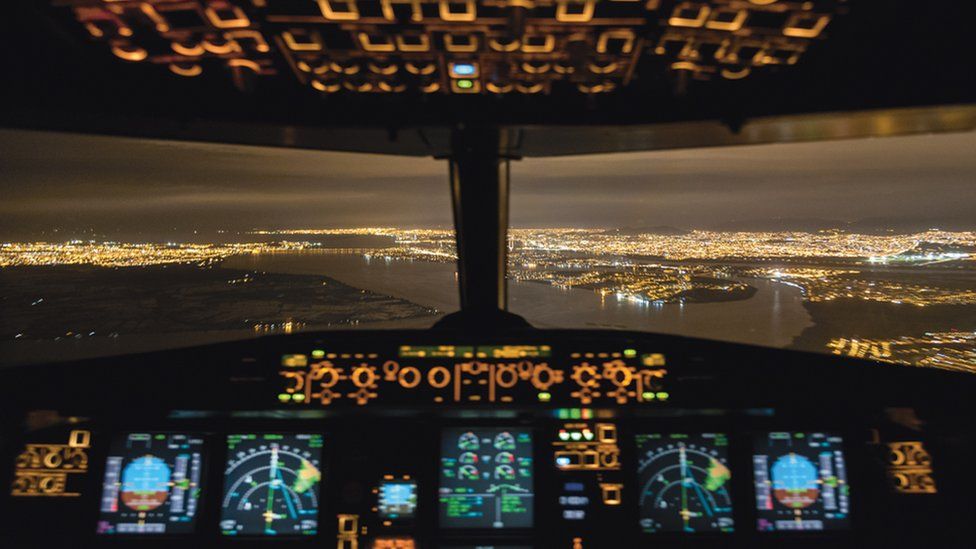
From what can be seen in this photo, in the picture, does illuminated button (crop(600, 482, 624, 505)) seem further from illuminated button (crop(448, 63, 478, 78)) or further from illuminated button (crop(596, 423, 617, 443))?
illuminated button (crop(448, 63, 478, 78))

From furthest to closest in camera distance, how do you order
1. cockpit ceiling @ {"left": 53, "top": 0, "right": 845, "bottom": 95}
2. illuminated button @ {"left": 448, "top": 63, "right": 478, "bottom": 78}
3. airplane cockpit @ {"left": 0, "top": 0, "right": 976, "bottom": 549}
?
airplane cockpit @ {"left": 0, "top": 0, "right": 976, "bottom": 549} → illuminated button @ {"left": 448, "top": 63, "right": 478, "bottom": 78} → cockpit ceiling @ {"left": 53, "top": 0, "right": 845, "bottom": 95}

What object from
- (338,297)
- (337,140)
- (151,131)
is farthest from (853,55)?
(338,297)

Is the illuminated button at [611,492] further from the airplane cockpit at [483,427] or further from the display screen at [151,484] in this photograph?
the display screen at [151,484]

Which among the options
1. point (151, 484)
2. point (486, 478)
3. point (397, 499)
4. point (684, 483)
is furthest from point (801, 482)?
point (151, 484)

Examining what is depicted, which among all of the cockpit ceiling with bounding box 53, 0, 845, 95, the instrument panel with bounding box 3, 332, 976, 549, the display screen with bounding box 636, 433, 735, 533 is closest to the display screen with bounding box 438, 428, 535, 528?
the instrument panel with bounding box 3, 332, 976, 549

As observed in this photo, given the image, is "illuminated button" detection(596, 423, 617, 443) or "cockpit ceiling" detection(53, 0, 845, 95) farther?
"illuminated button" detection(596, 423, 617, 443)

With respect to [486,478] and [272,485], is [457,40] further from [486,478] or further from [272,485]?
[272,485]
